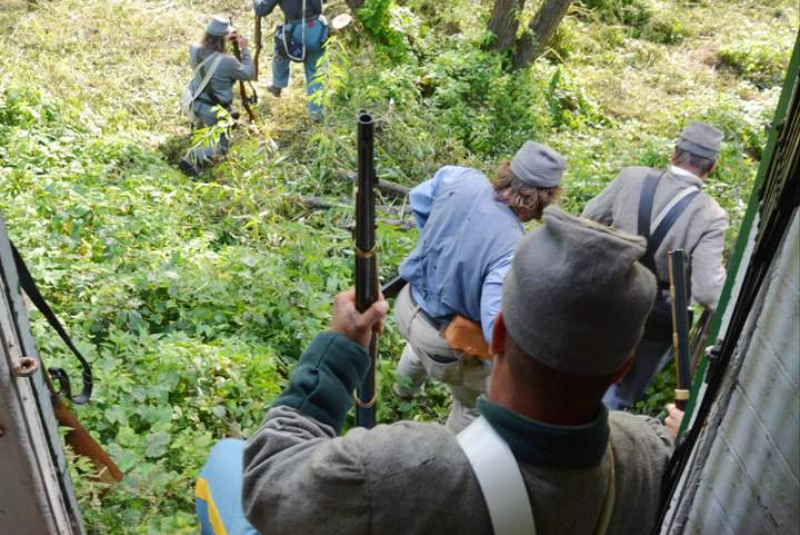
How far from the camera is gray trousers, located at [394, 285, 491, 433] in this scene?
3963mm

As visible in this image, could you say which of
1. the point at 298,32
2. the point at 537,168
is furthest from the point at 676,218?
the point at 298,32

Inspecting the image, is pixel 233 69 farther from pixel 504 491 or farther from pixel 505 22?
pixel 504 491

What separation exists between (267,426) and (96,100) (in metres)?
7.27

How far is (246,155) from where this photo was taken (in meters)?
7.02

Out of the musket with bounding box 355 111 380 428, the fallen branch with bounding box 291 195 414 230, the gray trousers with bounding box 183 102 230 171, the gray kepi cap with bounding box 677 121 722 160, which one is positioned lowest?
the fallen branch with bounding box 291 195 414 230

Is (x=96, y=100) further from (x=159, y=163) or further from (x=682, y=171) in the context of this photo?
(x=682, y=171)

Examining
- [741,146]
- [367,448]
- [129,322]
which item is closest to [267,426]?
[367,448]

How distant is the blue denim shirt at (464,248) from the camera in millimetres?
3498

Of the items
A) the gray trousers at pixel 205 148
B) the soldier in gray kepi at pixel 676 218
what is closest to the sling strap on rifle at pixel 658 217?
the soldier in gray kepi at pixel 676 218

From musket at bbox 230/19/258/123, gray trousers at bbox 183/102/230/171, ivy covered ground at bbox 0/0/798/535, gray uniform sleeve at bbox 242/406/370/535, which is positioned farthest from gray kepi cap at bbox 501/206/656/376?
musket at bbox 230/19/258/123

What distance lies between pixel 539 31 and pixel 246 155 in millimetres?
4826

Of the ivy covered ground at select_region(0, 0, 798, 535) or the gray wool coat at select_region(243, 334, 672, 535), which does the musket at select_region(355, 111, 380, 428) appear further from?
the ivy covered ground at select_region(0, 0, 798, 535)

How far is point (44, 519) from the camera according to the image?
2.11 metres

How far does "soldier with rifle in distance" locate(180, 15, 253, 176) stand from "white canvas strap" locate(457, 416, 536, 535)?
243 inches
